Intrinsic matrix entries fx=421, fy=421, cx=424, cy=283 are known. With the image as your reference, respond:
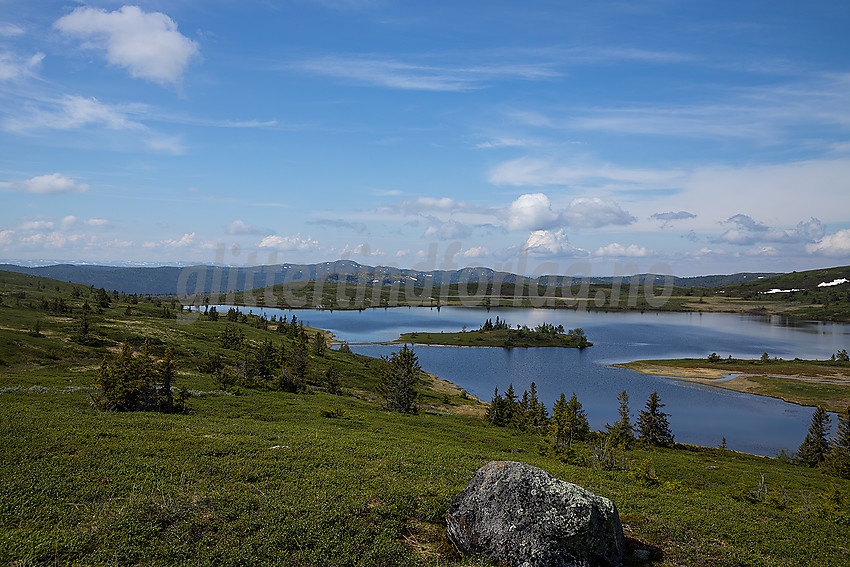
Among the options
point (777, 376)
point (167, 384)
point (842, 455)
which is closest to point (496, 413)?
point (842, 455)

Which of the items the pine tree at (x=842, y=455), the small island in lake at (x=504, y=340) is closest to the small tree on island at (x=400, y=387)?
the pine tree at (x=842, y=455)

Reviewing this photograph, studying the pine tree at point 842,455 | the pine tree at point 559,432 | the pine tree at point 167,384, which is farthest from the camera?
the pine tree at point 842,455

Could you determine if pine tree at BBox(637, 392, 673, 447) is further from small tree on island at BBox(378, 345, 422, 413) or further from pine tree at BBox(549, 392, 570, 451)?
small tree on island at BBox(378, 345, 422, 413)

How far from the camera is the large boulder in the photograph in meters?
10.4

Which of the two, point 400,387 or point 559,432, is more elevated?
point 559,432

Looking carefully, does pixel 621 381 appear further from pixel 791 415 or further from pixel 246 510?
pixel 246 510

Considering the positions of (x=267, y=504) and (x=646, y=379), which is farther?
(x=646, y=379)

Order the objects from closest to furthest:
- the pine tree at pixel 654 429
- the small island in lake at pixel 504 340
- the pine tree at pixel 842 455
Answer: the pine tree at pixel 842 455 < the pine tree at pixel 654 429 < the small island in lake at pixel 504 340

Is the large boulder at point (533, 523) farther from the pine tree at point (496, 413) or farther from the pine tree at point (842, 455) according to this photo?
the pine tree at point (842, 455)

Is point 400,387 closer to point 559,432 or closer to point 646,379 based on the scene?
point 559,432

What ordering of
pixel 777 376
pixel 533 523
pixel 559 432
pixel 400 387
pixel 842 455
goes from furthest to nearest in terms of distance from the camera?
pixel 777 376 → pixel 400 387 → pixel 842 455 → pixel 559 432 → pixel 533 523

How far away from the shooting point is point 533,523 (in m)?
10.7

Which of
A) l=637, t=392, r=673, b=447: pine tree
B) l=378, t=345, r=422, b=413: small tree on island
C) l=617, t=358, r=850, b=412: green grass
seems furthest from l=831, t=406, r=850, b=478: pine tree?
l=378, t=345, r=422, b=413: small tree on island

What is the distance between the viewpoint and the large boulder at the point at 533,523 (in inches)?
409
